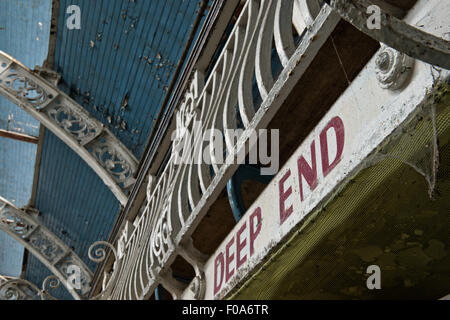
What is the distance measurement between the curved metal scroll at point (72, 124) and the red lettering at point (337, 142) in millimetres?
6675

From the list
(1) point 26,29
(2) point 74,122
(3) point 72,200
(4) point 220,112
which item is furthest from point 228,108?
(3) point 72,200

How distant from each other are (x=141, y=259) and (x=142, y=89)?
4.03 m

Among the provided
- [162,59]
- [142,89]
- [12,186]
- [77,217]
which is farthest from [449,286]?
[12,186]

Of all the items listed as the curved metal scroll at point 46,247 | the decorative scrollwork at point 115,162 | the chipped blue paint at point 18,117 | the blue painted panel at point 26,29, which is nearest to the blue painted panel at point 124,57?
the decorative scrollwork at point 115,162

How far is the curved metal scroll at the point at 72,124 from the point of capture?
29.2 ft

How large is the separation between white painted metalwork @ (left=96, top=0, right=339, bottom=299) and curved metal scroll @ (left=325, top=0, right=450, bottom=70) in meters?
0.87

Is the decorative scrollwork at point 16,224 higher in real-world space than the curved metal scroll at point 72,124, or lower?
lower

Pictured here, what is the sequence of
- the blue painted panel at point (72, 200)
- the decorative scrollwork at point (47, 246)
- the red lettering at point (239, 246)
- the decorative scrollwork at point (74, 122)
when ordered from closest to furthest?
the red lettering at point (239, 246)
the decorative scrollwork at point (74, 122)
the blue painted panel at point (72, 200)
the decorative scrollwork at point (47, 246)

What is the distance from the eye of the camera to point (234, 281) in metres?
2.91

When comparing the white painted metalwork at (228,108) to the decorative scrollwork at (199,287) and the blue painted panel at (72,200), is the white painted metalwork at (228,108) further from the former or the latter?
the blue painted panel at (72,200)

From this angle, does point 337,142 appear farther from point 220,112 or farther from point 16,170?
point 16,170

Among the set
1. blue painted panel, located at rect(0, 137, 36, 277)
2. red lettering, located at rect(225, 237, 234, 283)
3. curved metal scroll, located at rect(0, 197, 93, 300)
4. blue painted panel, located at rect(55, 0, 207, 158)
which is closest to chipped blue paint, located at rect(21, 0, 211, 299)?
blue painted panel, located at rect(55, 0, 207, 158)

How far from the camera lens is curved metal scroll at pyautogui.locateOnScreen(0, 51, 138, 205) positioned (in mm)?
8891

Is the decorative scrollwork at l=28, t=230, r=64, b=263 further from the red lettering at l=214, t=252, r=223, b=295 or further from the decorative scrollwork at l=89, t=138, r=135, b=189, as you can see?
the red lettering at l=214, t=252, r=223, b=295
